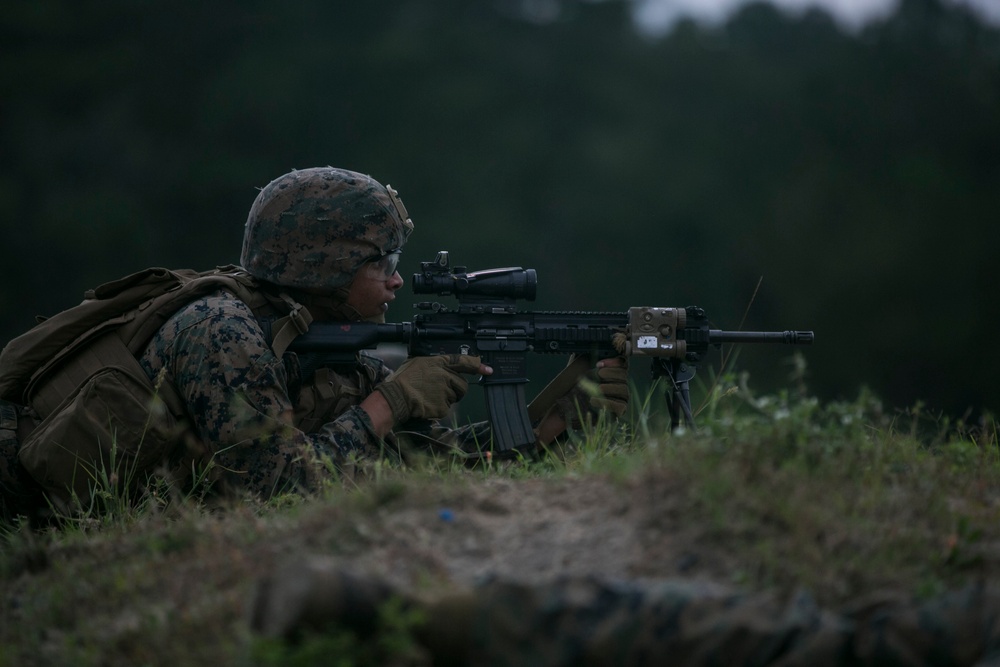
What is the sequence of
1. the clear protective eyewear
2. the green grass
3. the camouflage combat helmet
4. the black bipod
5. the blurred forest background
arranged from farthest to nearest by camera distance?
the blurred forest background
the black bipod
the clear protective eyewear
the camouflage combat helmet
the green grass

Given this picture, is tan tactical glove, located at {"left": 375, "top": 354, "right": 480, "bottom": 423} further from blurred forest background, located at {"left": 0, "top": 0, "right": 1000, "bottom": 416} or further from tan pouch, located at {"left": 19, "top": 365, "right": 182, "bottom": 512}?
blurred forest background, located at {"left": 0, "top": 0, "right": 1000, "bottom": 416}

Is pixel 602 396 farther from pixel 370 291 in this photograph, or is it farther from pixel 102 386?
pixel 102 386

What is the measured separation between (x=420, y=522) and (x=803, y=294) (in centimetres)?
2738

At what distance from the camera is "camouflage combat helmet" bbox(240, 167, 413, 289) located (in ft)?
17.8

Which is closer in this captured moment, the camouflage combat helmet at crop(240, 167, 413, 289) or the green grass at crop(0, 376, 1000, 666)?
the green grass at crop(0, 376, 1000, 666)

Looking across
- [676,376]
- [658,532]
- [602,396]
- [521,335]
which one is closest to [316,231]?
[521,335]

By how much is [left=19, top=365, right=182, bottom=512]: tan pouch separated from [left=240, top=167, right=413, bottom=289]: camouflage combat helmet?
0.86m

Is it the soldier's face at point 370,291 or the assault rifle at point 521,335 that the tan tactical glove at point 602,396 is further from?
the soldier's face at point 370,291

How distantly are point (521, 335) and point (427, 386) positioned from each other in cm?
56

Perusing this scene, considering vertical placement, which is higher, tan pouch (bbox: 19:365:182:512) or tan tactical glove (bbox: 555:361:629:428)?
tan pouch (bbox: 19:365:182:512)

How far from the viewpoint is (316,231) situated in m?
5.43

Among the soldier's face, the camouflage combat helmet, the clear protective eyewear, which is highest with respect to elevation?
the camouflage combat helmet

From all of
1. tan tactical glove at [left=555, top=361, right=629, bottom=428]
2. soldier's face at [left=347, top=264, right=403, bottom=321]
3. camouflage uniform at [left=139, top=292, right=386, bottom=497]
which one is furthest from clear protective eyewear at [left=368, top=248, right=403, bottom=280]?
tan tactical glove at [left=555, top=361, right=629, bottom=428]

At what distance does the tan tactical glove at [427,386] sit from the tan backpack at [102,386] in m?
0.51
